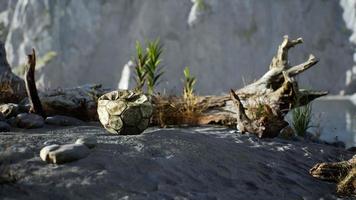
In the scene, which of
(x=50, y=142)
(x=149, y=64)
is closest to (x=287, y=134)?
(x=149, y=64)

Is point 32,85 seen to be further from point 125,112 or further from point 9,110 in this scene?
point 125,112

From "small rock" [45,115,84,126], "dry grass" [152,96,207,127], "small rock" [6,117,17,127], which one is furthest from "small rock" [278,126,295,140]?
"small rock" [6,117,17,127]

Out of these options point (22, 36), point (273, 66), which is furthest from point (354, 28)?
point (273, 66)

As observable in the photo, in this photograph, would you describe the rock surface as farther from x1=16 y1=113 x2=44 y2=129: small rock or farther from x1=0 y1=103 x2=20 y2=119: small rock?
x1=16 y1=113 x2=44 y2=129: small rock

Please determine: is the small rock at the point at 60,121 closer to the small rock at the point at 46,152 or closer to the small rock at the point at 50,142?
the small rock at the point at 50,142

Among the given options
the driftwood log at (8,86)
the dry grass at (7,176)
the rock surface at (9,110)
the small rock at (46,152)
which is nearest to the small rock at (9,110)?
the rock surface at (9,110)
